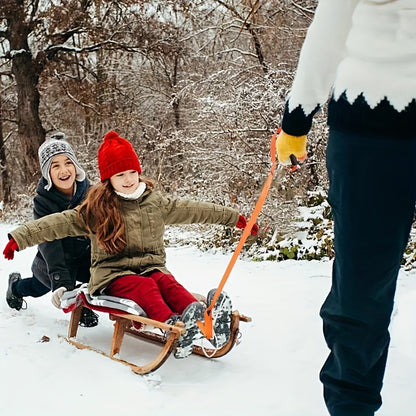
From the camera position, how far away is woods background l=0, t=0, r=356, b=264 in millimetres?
6895

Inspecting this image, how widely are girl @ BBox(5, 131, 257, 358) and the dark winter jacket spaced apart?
0.18 meters

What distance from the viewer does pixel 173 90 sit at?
12789 millimetres

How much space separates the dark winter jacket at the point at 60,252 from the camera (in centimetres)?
360

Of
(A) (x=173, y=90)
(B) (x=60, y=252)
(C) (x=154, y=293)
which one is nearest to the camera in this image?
(C) (x=154, y=293)

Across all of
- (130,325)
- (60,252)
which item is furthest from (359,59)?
(60,252)

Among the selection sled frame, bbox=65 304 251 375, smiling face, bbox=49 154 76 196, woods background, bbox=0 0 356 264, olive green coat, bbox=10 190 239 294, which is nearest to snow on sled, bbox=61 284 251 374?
sled frame, bbox=65 304 251 375

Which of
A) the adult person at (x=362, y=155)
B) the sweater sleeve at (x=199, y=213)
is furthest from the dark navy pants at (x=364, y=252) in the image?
the sweater sleeve at (x=199, y=213)

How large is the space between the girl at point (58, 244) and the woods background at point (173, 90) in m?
1.81

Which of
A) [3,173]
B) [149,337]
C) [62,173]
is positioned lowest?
[3,173]

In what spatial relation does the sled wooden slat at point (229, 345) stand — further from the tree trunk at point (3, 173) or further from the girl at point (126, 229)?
the tree trunk at point (3, 173)

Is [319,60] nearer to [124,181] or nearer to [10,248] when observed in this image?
[124,181]

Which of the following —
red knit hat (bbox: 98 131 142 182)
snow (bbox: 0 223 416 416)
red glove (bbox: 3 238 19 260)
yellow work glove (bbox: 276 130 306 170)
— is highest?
yellow work glove (bbox: 276 130 306 170)

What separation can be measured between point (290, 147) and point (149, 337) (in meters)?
1.86

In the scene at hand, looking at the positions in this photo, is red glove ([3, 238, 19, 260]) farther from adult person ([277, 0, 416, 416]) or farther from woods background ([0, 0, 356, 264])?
→ woods background ([0, 0, 356, 264])
